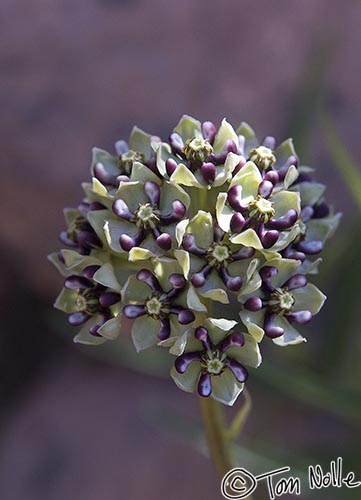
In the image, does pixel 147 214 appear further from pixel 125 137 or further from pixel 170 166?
pixel 125 137

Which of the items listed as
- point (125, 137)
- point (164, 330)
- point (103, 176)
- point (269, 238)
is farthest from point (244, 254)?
point (125, 137)

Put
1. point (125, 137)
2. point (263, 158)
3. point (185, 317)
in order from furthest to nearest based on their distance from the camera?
point (125, 137)
point (263, 158)
point (185, 317)

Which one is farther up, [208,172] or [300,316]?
[208,172]

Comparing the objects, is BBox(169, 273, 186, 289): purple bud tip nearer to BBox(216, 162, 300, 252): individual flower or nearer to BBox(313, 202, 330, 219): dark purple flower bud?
BBox(216, 162, 300, 252): individual flower

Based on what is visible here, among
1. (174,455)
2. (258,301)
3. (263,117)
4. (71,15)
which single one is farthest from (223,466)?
(71,15)

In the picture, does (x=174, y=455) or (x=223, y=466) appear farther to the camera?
(x=174, y=455)

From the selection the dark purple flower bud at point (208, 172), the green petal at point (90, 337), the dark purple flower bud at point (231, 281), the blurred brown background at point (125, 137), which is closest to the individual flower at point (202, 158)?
the dark purple flower bud at point (208, 172)

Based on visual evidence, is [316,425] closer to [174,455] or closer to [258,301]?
[174,455]

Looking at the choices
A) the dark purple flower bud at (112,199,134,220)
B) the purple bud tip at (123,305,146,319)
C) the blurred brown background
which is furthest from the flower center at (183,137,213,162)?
the blurred brown background
